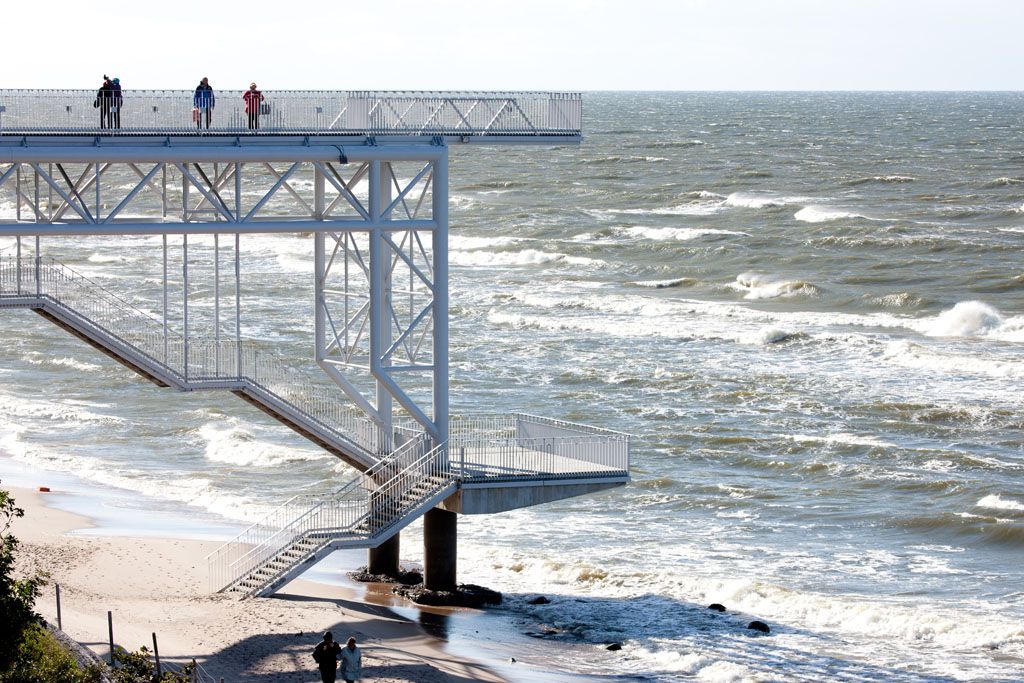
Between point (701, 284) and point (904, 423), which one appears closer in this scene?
point (904, 423)

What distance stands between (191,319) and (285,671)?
130 feet

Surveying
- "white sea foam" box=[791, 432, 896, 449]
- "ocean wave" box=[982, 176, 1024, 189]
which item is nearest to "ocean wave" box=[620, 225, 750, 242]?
"ocean wave" box=[982, 176, 1024, 189]

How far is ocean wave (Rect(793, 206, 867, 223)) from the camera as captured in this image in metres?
97.9

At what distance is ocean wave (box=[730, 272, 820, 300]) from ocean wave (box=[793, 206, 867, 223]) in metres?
20.3

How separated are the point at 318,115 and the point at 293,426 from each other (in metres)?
5.50

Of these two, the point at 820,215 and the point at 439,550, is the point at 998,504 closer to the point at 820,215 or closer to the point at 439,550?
the point at 439,550

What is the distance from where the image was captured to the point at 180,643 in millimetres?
26594

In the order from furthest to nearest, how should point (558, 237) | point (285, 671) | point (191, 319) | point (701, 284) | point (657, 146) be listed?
point (657, 146), point (558, 237), point (701, 284), point (191, 319), point (285, 671)

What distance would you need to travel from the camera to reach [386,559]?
32781 mm

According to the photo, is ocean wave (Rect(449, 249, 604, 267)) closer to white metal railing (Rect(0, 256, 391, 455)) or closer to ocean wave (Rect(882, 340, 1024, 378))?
ocean wave (Rect(882, 340, 1024, 378))

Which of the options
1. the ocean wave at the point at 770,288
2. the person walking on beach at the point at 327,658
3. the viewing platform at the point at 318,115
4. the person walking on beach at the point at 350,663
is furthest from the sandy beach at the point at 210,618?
the ocean wave at the point at 770,288

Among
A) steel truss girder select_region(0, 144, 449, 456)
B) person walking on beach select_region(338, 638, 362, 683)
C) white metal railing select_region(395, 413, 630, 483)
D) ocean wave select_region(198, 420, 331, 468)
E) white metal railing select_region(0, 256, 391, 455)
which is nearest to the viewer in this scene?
person walking on beach select_region(338, 638, 362, 683)

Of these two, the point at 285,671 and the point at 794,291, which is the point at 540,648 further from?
the point at 794,291

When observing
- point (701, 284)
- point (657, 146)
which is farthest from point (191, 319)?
point (657, 146)
